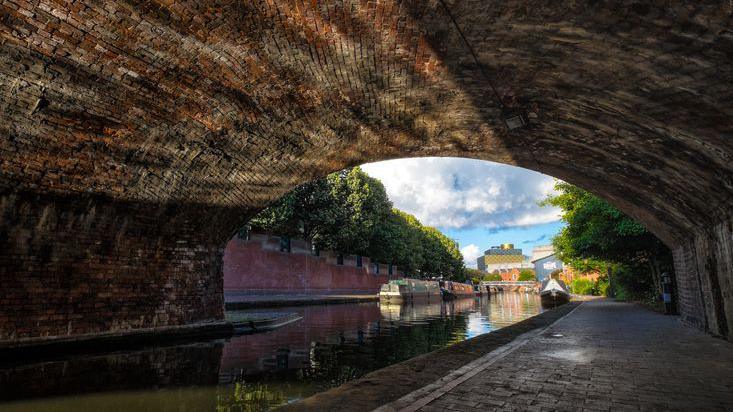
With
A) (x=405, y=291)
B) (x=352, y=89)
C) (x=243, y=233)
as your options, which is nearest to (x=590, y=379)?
(x=352, y=89)

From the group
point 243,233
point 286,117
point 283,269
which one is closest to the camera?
point 286,117

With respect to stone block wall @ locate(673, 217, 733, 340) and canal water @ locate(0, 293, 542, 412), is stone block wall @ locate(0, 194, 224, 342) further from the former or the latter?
stone block wall @ locate(673, 217, 733, 340)

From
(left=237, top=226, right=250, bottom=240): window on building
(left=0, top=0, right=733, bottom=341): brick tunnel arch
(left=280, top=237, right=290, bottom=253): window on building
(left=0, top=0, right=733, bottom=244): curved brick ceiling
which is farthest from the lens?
(left=280, top=237, right=290, bottom=253): window on building

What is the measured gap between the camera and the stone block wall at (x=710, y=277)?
301 inches

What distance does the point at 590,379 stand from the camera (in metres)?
5.14

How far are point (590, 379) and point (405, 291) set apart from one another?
29.9 metres

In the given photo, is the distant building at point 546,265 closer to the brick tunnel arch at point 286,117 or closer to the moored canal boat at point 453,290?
the moored canal boat at point 453,290

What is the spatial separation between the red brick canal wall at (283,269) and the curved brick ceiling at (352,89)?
15.1m

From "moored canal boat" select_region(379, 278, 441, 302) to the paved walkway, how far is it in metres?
25.2

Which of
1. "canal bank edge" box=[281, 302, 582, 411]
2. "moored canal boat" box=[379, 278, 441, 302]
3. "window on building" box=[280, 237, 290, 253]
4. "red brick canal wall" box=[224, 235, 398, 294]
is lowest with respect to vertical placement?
"canal bank edge" box=[281, 302, 582, 411]

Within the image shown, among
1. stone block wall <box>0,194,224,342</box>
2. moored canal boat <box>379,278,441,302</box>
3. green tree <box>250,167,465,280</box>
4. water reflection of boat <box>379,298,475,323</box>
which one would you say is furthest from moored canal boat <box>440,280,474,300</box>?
stone block wall <box>0,194,224,342</box>

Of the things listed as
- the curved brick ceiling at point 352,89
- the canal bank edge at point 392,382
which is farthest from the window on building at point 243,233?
the canal bank edge at point 392,382

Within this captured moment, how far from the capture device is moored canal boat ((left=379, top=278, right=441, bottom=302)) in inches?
1313

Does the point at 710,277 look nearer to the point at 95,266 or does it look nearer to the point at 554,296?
the point at 95,266
